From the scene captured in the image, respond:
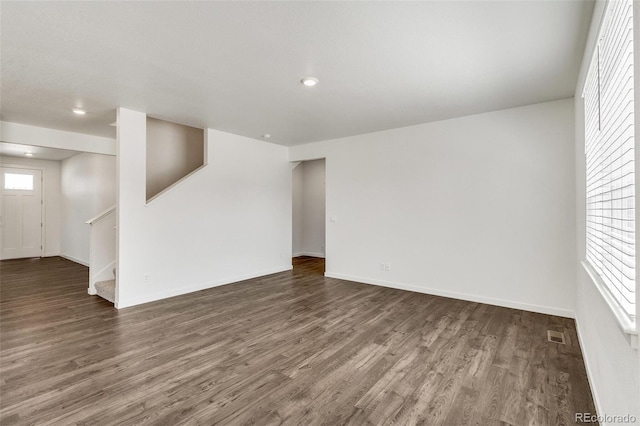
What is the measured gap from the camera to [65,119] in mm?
4387

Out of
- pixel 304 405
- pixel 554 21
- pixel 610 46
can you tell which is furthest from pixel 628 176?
pixel 304 405

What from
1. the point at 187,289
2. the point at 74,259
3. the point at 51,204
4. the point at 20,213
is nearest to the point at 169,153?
the point at 187,289

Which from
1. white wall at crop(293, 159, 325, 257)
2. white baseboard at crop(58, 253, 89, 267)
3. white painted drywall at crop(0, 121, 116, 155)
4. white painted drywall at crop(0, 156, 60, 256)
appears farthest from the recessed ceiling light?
white painted drywall at crop(0, 156, 60, 256)

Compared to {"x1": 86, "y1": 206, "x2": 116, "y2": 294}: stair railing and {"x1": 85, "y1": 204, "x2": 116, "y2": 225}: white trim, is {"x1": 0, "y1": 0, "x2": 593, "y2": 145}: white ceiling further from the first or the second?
{"x1": 86, "y1": 206, "x2": 116, "y2": 294}: stair railing

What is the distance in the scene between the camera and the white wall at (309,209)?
8.03 metres

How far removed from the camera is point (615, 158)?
1.47 meters

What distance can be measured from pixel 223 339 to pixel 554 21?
3.81 meters

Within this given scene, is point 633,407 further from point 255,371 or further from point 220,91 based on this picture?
point 220,91

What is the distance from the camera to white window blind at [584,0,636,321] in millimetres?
1217

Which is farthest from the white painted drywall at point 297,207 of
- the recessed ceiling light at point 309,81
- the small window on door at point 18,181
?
the small window on door at point 18,181

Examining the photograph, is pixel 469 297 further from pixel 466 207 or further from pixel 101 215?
pixel 101 215

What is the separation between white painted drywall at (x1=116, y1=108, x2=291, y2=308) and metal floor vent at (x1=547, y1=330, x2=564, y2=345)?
4.47 m

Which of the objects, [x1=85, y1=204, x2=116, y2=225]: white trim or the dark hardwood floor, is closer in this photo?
the dark hardwood floor

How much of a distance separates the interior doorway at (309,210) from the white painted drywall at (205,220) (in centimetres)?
175
